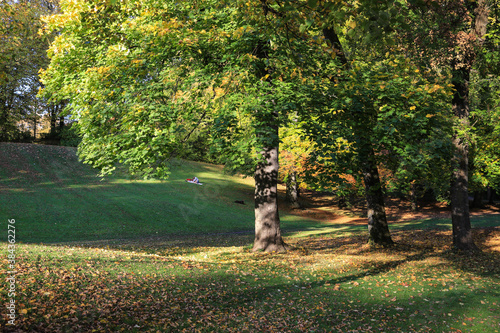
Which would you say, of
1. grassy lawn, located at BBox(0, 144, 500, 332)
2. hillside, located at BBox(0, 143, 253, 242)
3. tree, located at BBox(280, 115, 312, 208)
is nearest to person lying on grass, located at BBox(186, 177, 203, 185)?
hillside, located at BBox(0, 143, 253, 242)

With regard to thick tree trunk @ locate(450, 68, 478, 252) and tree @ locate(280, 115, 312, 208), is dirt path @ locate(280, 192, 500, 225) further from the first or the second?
thick tree trunk @ locate(450, 68, 478, 252)

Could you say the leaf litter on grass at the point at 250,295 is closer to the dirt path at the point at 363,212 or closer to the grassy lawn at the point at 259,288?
the grassy lawn at the point at 259,288

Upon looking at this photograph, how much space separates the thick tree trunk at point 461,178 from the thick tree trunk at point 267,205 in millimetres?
6786

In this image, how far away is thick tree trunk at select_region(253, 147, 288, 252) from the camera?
13.2 m

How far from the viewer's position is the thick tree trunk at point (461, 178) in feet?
46.1

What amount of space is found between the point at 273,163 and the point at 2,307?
9.47m

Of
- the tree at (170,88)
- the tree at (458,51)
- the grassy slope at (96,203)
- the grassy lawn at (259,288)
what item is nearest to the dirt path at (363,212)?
the grassy slope at (96,203)

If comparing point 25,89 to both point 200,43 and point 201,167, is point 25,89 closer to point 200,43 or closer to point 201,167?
point 201,167

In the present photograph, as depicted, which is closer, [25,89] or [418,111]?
[418,111]

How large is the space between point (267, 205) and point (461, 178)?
299 inches

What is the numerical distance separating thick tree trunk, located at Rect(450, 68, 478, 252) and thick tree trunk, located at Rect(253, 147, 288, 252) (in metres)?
6.79

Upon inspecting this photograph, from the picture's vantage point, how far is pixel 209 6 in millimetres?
13234

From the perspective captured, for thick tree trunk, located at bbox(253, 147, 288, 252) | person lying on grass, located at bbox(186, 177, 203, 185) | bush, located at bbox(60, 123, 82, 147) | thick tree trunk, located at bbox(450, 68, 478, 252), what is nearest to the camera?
thick tree trunk, located at bbox(253, 147, 288, 252)

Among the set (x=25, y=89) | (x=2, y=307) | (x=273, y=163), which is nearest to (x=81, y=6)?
(x=273, y=163)
